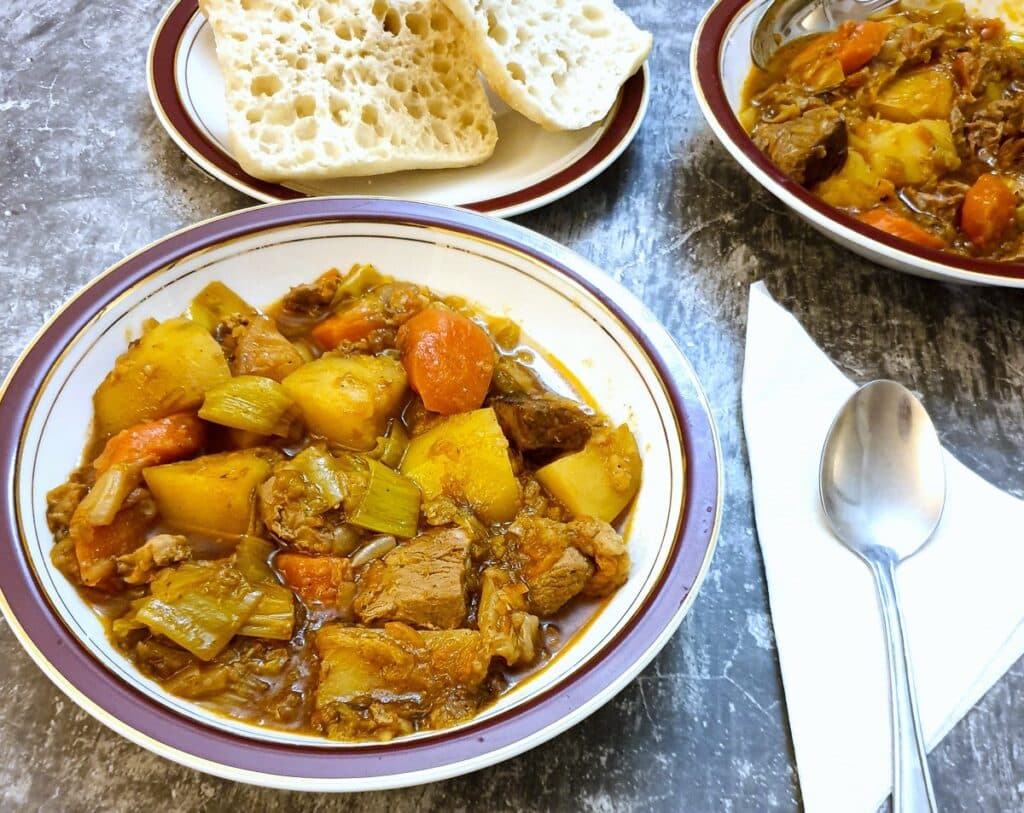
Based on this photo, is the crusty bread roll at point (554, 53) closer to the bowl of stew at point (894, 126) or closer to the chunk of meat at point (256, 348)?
the bowl of stew at point (894, 126)

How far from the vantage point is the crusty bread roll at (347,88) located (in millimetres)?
2338

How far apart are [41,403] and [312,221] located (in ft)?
2.38

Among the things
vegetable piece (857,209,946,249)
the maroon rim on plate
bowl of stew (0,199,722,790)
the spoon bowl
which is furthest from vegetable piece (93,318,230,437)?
vegetable piece (857,209,946,249)

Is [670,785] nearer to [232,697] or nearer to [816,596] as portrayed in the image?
[816,596]

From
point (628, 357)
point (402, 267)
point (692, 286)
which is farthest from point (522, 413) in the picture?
point (692, 286)

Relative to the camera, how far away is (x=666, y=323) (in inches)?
90.0

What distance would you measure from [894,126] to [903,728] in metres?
1.82

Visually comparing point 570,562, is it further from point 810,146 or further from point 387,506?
point 810,146

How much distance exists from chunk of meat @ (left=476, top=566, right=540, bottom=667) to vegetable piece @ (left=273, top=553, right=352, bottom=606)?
0.26 m

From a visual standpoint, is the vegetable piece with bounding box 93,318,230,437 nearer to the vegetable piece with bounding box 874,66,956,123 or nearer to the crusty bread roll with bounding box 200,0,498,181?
the crusty bread roll with bounding box 200,0,498,181

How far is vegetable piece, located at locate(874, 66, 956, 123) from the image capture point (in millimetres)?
2656

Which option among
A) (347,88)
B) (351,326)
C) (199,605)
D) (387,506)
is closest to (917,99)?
(347,88)

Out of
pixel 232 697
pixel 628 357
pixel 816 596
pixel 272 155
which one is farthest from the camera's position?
pixel 272 155

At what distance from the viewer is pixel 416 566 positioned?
1.54 meters
